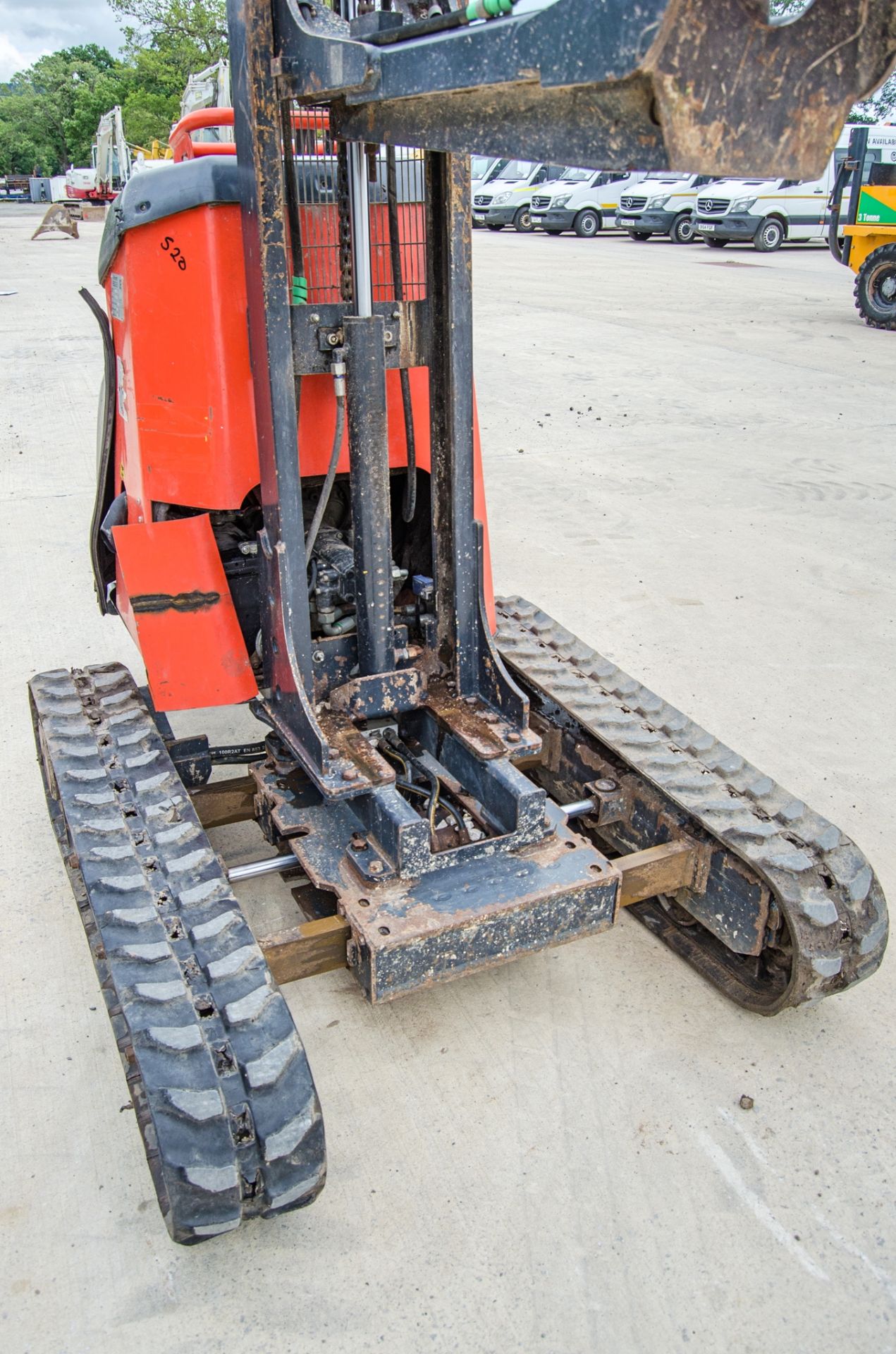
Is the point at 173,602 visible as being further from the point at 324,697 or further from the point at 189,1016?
the point at 189,1016

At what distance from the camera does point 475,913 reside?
283cm

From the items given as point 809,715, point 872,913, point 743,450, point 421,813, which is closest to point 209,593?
point 421,813

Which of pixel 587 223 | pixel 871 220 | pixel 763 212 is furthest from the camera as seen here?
pixel 587 223

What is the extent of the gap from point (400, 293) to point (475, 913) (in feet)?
5.45

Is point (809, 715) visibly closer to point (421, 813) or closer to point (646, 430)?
point (421, 813)

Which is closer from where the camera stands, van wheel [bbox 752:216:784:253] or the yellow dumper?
the yellow dumper

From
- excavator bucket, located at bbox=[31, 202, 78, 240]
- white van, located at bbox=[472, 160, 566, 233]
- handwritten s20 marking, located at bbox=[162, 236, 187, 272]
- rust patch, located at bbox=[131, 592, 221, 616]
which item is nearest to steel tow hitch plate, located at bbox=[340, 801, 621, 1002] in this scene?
rust patch, located at bbox=[131, 592, 221, 616]

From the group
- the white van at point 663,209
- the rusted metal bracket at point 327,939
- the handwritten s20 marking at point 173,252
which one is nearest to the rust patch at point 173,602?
the handwritten s20 marking at point 173,252

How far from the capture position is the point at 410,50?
205 cm

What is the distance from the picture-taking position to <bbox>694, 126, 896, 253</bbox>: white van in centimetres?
2222

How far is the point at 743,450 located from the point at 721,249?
16.7m

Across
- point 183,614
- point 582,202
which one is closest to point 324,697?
point 183,614

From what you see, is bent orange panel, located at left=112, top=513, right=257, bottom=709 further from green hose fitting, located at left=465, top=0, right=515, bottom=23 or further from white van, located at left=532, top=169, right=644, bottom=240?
white van, located at left=532, top=169, right=644, bottom=240

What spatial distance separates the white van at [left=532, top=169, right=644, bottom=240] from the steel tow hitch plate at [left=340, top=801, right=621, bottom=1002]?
1011 inches
